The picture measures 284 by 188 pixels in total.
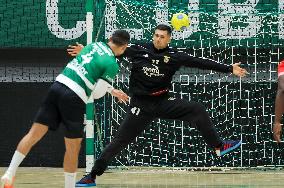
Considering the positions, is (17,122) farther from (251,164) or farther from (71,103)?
(71,103)

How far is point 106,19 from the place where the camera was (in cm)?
1437

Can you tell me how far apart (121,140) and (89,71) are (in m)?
2.26

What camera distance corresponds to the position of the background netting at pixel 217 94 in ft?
48.4

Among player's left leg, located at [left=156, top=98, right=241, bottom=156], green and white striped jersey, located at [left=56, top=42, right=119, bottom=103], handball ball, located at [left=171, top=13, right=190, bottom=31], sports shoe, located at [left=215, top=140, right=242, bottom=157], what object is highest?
handball ball, located at [left=171, top=13, right=190, bottom=31]

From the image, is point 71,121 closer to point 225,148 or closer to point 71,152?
point 71,152

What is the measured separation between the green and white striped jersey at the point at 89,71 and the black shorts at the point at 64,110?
8 centimetres

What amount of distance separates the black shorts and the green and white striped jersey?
83 millimetres

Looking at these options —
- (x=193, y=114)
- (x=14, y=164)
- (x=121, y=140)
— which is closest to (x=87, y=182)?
(x=121, y=140)

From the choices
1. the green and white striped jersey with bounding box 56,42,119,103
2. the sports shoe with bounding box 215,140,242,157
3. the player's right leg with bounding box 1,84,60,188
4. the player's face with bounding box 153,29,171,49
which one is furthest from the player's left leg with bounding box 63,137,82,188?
the sports shoe with bounding box 215,140,242,157

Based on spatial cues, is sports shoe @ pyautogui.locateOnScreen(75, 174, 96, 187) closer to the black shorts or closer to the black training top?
the black training top

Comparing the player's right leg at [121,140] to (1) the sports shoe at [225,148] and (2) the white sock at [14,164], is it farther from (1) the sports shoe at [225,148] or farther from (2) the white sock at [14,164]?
(2) the white sock at [14,164]

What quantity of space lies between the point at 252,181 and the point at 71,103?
4.60 m

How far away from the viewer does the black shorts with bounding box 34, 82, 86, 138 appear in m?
8.64

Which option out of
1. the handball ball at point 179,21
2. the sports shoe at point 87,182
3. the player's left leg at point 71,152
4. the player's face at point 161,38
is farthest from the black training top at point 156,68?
the player's left leg at point 71,152
